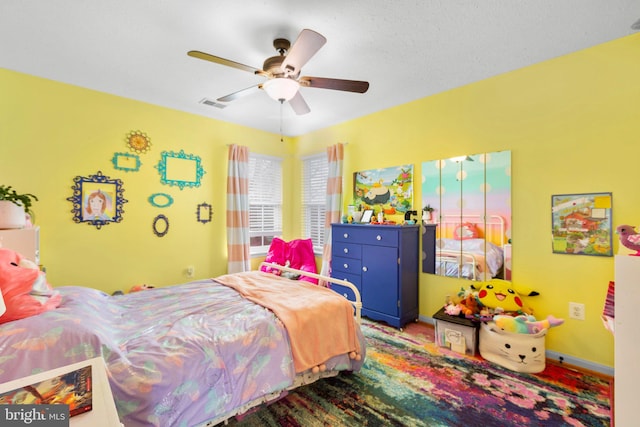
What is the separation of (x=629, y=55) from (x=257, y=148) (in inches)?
→ 162

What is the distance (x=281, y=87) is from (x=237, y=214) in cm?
240

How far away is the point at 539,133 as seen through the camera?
8.29ft

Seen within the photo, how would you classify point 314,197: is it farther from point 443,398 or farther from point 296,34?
point 443,398

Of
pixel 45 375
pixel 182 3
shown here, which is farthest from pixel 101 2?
pixel 45 375

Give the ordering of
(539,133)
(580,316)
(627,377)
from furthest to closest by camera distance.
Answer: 1. (539,133)
2. (580,316)
3. (627,377)

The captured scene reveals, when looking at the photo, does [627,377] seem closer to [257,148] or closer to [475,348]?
[475,348]

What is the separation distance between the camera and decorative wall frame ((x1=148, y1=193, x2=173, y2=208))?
138 inches

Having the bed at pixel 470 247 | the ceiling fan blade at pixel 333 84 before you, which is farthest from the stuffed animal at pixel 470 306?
the ceiling fan blade at pixel 333 84

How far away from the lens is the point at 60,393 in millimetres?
729

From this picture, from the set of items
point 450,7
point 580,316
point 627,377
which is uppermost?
point 450,7

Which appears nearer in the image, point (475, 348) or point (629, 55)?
point (629, 55)

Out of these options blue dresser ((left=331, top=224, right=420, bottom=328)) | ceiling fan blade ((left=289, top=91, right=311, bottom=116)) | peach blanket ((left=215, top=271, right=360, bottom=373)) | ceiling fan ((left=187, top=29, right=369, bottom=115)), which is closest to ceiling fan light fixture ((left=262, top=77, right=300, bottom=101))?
ceiling fan ((left=187, top=29, right=369, bottom=115))

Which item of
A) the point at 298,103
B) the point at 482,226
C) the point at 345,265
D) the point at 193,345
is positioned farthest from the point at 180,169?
the point at 482,226

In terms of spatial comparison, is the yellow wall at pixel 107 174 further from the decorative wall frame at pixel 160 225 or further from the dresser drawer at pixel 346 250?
the dresser drawer at pixel 346 250
